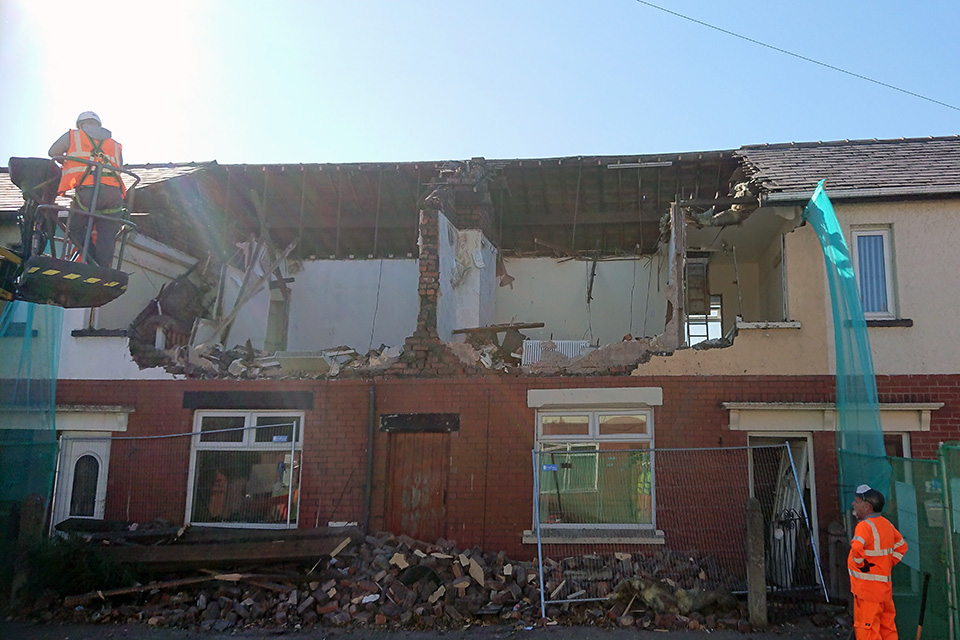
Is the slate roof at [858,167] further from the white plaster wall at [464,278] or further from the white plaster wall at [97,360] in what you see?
the white plaster wall at [97,360]

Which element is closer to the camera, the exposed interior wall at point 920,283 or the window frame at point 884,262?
the exposed interior wall at point 920,283

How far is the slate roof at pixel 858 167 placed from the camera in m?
9.36

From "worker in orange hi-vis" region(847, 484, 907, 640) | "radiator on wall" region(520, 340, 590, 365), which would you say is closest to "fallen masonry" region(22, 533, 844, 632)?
"worker in orange hi-vis" region(847, 484, 907, 640)

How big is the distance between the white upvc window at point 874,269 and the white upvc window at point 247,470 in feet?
25.2

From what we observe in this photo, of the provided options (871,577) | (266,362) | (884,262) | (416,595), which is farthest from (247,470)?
(884,262)

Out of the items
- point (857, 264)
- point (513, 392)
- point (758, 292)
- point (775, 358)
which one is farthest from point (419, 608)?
point (758, 292)

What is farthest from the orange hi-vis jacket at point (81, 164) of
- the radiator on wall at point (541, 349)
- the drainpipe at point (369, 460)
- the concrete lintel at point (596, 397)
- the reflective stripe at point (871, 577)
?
the reflective stripe at point (871, 577)

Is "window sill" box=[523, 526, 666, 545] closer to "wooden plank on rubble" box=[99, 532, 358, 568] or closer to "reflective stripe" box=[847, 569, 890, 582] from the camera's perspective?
"wooden plank on rubble" box=[99, 532, 358, 568]

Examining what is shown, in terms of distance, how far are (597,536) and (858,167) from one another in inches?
252

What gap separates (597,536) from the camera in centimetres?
901

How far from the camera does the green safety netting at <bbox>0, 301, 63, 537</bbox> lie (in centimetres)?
900

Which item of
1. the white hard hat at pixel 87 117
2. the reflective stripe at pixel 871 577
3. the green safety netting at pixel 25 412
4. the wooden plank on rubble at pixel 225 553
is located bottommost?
the wooden plank on rubble at pixel 225 553

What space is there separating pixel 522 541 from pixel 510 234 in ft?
19.9

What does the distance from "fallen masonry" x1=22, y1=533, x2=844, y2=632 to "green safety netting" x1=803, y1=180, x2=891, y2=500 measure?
1940mm
